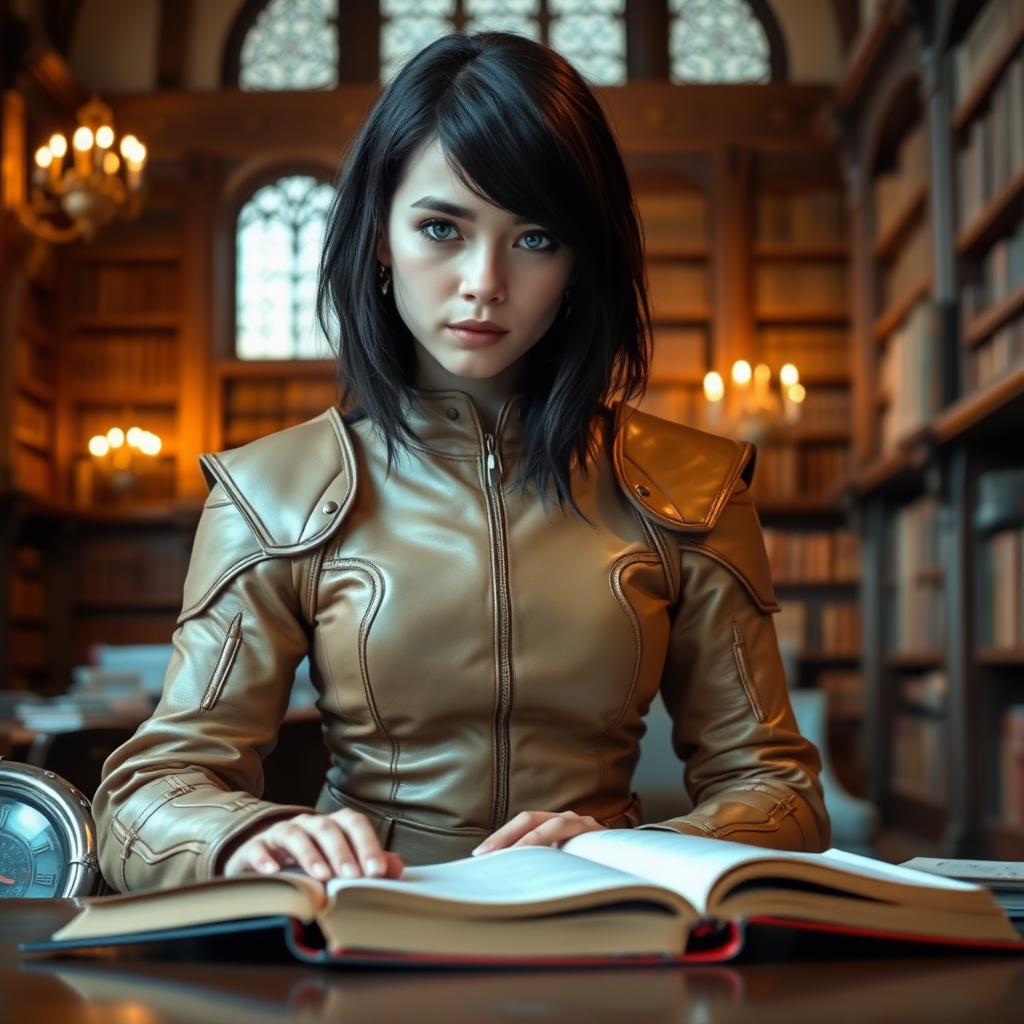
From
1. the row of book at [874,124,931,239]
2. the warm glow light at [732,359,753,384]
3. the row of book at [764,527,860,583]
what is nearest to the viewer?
the row of book at [874,124,931,239]

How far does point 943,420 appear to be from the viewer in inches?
215

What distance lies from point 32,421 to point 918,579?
513cm

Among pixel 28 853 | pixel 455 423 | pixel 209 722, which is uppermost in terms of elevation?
Answer: pixel 455 423

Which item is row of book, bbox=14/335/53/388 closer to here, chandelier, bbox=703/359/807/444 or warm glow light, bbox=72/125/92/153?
warm glow light, bbox=72/125/92/153

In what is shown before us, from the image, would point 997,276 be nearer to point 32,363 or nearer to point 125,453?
point 125,453

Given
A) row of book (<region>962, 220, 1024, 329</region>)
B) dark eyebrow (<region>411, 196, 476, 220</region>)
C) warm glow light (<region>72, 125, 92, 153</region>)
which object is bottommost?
dark eyebrow (<region>411, 196, 476, 220</region>)

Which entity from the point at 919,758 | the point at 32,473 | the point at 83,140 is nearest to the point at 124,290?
the point at 32,473

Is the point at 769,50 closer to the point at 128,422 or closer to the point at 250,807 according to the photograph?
the point at 128,422

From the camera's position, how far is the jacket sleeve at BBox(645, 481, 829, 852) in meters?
1.35

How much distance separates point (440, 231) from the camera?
1.29 m

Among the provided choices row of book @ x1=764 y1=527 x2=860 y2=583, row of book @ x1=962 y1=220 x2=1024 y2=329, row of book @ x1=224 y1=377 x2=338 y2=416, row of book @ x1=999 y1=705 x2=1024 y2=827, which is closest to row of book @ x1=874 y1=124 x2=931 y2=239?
row of book @ x1=962 y1=220 x2=1024 y2=329

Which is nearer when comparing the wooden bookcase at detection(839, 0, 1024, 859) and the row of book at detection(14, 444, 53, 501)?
the wooden bookcase at detection(839, 0, 1024, 859)

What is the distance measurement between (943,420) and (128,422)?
5.29 meters

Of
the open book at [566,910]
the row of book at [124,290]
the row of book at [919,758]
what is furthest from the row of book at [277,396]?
the open book at [566,910]
